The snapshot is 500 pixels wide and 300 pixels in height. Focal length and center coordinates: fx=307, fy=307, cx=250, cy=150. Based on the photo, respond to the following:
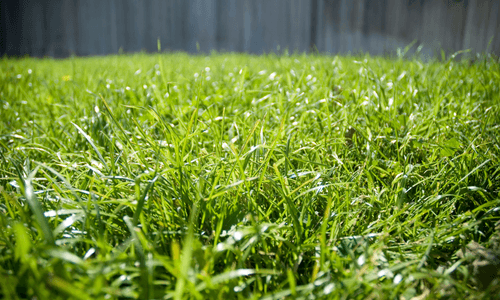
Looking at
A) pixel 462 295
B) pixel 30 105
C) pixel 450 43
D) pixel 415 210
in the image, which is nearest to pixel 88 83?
pixel 30 105

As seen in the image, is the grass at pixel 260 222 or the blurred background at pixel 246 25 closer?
the grass at pixel 260 222

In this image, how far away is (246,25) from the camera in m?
7.77

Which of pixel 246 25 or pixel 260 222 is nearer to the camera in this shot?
pixel 260 222

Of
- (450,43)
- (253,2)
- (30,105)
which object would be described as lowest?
(30,105)

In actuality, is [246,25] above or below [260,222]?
above

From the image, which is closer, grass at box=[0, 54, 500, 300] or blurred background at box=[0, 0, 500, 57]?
grass at box=[0, 54, 500, 300]

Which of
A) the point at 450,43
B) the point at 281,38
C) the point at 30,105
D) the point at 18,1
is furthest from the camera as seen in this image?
the point at 18,1

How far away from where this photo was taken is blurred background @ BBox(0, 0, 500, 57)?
5.43 metres

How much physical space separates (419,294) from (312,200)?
10.8 inches

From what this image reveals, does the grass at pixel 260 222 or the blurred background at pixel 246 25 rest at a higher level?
the blurred background at pixel 246 25

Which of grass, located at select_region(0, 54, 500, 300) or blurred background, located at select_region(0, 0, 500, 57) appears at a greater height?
blurred background, located at select_region(0, 0, 500, 57)

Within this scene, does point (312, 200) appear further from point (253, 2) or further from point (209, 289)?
point (253, 2)

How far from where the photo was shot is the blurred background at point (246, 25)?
5426mm

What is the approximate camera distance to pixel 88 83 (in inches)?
81.7
